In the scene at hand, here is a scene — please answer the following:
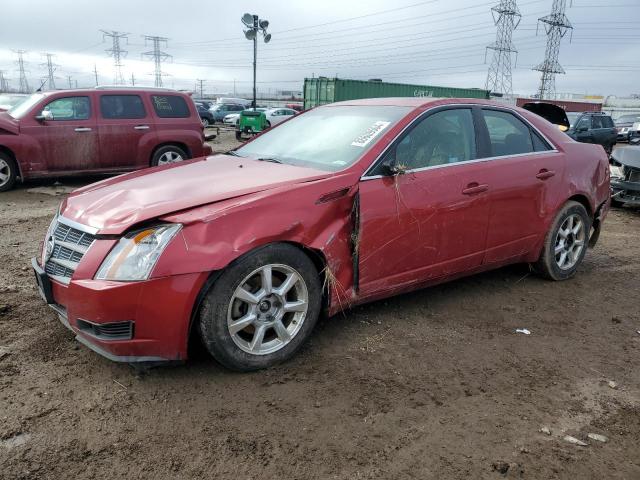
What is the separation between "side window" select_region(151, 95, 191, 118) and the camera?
9742 millimetres

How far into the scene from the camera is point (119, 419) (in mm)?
2586

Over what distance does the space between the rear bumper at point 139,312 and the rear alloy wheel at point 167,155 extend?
7331mm

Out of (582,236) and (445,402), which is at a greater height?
(582,236)

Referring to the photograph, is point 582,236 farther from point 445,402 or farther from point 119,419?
point 119,419

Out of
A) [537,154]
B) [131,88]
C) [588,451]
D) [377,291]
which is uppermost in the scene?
[131,88]

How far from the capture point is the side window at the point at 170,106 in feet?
32.0

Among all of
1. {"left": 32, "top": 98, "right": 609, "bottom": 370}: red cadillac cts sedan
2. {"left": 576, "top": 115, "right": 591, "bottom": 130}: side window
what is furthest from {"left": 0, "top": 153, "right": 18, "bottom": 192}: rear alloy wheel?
{"left": 576, "top": 115, "right": 591, "bottom": 130}: side window

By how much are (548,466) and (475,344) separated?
3.98 ft

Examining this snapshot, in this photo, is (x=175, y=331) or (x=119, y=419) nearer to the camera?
(x=119, y=419)

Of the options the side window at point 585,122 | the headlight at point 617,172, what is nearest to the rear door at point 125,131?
the headlight at point 617,172

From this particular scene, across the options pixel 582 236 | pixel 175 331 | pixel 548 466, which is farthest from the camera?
pixel 582 236

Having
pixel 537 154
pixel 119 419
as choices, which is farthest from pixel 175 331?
pixel 537 154

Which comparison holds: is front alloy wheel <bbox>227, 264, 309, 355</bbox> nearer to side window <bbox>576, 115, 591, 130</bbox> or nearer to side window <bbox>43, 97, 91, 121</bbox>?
side window <bbox>43, 97, 91, 121</bbox>

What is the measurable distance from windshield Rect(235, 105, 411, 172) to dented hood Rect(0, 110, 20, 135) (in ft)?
19.3
